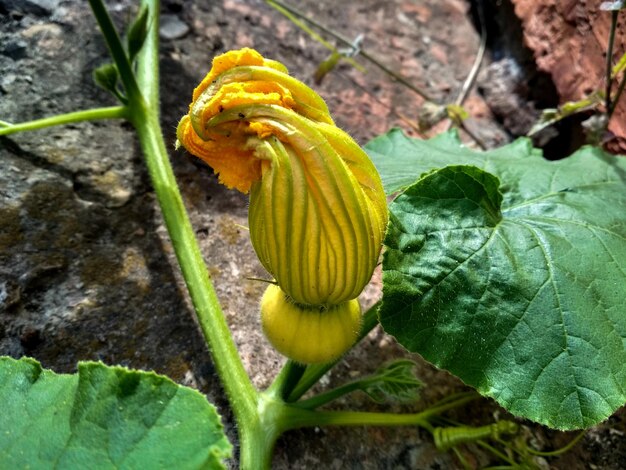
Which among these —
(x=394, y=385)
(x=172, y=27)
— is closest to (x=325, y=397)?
(x=394, y=385)

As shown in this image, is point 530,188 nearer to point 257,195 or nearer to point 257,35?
point 257,195

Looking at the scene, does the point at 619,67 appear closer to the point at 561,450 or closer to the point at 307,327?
the point at 561,450

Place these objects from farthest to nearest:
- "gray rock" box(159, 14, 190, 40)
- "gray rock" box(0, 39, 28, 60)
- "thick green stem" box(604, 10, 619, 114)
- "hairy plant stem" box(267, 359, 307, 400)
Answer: "gray rock" box(159, 14, 190, 40) → "gray rock" box(0, 39, 28, 60) → "thick green stem" box(604, 10, 619, 114) → "hairy plant stem" box(267, 359, 307, 400)

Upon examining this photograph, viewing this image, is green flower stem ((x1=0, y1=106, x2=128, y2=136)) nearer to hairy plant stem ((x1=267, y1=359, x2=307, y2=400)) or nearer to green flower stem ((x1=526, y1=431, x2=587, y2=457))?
hairy plant stem ((x1=267, y1=359, x2=307, y2=400))

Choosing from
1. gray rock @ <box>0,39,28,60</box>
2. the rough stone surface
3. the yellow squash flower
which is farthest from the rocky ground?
the yellow squash flower

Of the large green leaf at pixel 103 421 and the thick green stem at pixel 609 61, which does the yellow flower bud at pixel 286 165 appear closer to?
the large green leaf at pixel 103 421

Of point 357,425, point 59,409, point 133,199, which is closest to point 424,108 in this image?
point 133,199
